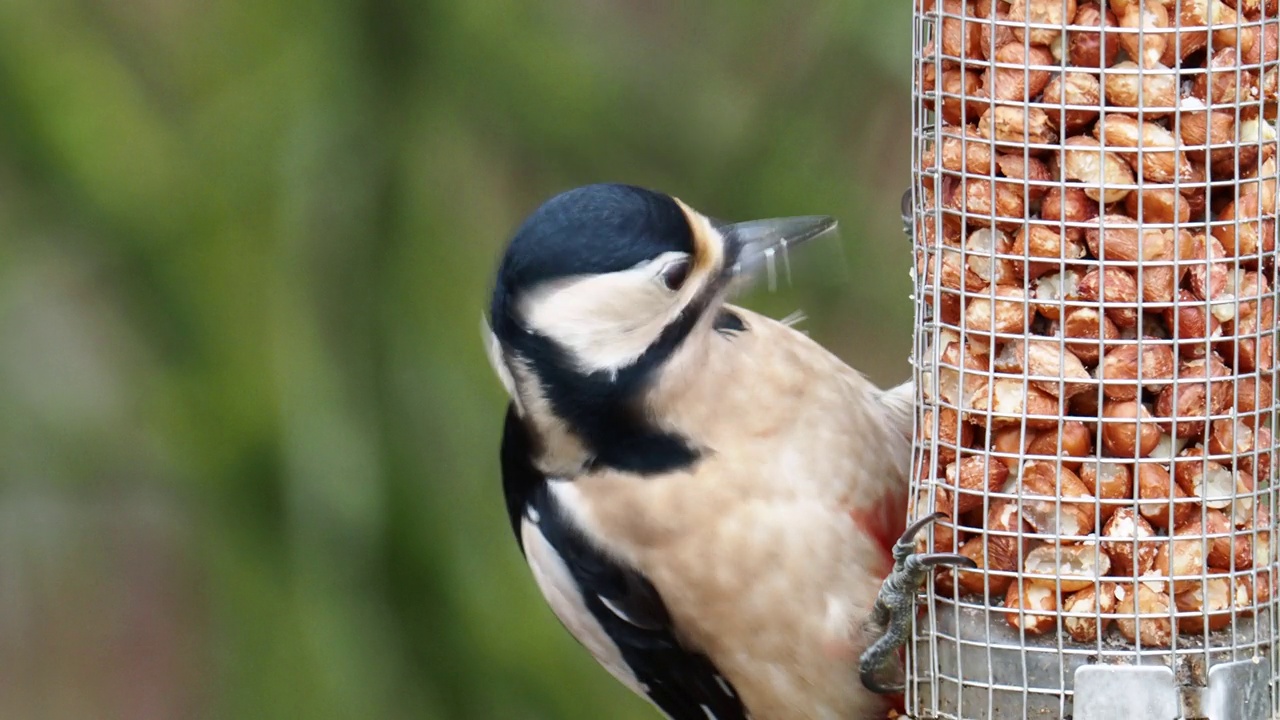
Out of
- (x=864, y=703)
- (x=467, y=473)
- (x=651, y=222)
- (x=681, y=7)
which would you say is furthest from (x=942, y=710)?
(x=681, y=7)

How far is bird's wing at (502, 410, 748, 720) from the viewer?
8.48 ft

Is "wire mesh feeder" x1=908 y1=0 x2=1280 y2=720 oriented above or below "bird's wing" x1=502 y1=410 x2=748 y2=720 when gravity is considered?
above

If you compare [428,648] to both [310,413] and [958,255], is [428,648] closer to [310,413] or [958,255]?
[310,413]

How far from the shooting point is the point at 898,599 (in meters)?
2.17

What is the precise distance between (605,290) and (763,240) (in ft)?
0.95

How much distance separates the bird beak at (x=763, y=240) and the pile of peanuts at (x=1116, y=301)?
16.5 inches

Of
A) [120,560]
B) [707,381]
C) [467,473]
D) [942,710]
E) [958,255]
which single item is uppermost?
[958,255]

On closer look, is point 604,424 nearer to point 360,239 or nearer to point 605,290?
point 605,290

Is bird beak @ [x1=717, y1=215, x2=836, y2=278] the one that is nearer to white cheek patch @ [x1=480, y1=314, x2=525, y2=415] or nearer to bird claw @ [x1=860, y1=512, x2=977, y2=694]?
white cheek patch @ [x1=480, y1=314, x2=525, y2=415]

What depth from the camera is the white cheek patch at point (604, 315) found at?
7.62 ft

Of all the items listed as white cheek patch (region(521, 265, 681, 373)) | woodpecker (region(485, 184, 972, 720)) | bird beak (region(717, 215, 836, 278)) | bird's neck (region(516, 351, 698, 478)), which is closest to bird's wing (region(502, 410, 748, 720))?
woodpecker (region(485, 184, 972, 720))

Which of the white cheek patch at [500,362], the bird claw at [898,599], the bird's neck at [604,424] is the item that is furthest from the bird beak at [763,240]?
the bird claw at [898,599]

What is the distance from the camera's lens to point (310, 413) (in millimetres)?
3377

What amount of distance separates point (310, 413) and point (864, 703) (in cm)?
136
